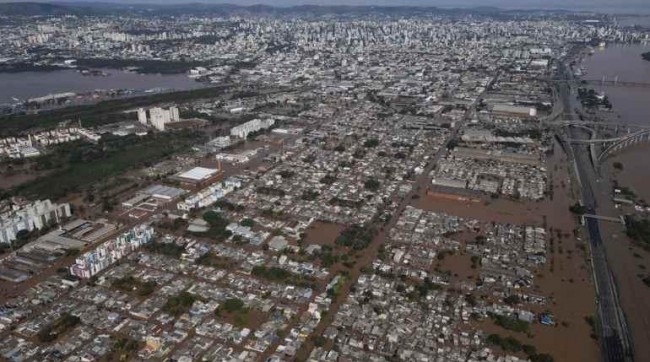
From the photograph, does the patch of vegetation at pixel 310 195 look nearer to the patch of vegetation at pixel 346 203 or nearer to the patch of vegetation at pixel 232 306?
the patch of vegetation at pixel 346 203

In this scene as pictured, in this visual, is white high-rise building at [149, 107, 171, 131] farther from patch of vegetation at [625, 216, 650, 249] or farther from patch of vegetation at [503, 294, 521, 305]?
patch of vegetation at [625, 216, 650, 249]

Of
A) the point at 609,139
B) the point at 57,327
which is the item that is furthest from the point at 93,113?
the point at 609,139

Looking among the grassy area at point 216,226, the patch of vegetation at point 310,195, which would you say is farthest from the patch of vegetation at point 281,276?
the patch of vegetation at point 310,195

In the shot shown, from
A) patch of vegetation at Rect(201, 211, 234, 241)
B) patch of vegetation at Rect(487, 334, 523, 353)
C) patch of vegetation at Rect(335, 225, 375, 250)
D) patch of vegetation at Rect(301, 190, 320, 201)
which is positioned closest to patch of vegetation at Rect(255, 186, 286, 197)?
patch of vegetation at Rect(301, 190, 320, 201)

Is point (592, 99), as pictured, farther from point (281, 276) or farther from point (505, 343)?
point (281, 276)

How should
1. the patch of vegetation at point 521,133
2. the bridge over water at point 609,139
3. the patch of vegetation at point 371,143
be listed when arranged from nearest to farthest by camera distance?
the bridge over water at point 609,139, the patch of vegetation at point 371,143, the patch of vegetation at point 521,133

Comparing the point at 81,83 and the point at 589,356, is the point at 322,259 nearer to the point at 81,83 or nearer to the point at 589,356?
the point at 589,356
